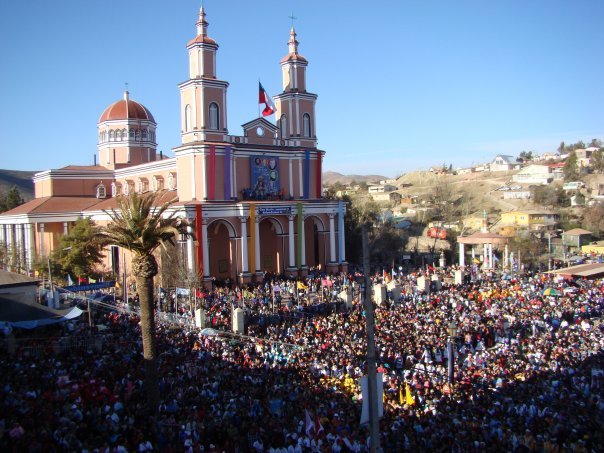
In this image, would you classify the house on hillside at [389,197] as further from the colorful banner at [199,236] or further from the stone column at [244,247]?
the colorful banner at [199,236]

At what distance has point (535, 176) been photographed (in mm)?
103375

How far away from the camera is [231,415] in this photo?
1402cm

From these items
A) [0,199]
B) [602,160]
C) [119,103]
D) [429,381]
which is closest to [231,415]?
[429,381]

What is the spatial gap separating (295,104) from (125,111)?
61.5 ft

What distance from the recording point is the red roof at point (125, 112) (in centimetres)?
5659

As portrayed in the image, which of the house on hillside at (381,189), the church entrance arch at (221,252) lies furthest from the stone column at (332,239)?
the house on hillside at (381,189)

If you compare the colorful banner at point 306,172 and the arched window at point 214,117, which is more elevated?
the arched window at point 214,117

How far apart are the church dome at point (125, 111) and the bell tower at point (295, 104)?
53.1ft

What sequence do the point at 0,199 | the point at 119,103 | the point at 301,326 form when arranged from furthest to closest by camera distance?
1. the point at 0,199
2. the point at 119,103
3. the point at 301,326

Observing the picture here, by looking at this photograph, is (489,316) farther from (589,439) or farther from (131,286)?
(131,286)

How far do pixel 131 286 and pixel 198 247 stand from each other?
4.73m

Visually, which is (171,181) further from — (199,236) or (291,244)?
(291,244)

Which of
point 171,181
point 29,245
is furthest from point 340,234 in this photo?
point 29,245

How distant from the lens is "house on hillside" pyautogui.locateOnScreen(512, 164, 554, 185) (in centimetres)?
10106
